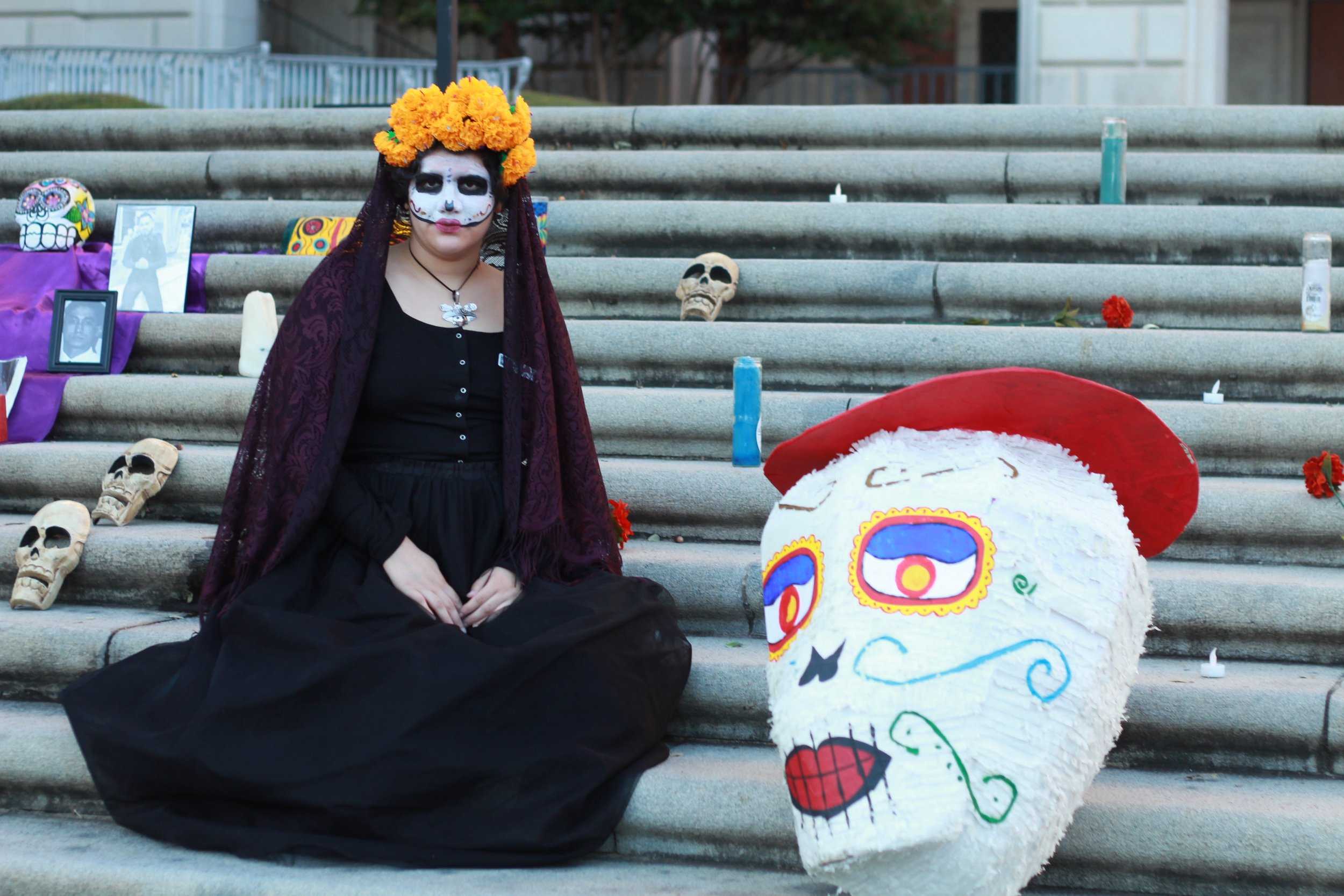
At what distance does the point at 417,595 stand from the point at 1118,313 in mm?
2637

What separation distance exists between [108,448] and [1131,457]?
3150 millimetres

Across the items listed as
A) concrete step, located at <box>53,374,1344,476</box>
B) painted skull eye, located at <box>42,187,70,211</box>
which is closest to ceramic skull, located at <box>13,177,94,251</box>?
painted skull eye, located at <box>42,187,70,211</box>

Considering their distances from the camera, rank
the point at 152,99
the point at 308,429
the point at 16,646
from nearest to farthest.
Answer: the point at 308,429, the point at 16,646, the point at 152,99

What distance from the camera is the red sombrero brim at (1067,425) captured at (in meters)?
2.23

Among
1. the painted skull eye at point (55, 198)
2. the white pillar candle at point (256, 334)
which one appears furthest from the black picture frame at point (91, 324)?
the painted skull eye at point (55, 198)

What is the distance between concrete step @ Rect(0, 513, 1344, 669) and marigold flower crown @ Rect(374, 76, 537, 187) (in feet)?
3.72

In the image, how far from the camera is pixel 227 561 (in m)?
3.12

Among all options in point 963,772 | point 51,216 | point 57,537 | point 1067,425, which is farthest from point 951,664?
point 51,216

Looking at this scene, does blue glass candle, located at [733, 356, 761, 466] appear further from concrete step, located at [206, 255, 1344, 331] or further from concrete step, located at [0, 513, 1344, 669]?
concrete step, located at [206, 255, 1344, 331]

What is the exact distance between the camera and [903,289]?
4844 millimetres

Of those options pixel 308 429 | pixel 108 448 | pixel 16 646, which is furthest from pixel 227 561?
pixel 108 448

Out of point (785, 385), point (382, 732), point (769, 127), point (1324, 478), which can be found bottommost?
point (382, 732)

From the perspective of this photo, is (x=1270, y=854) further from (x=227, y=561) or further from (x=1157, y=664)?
(x=227, y=561)

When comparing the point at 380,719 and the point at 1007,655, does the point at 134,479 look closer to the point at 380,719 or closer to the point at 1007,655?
the point at 380,719
